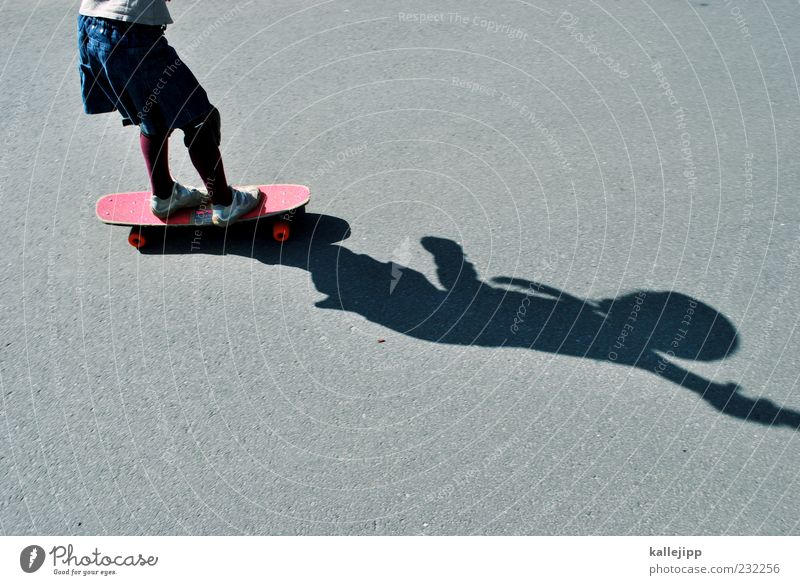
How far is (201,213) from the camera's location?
203 inches

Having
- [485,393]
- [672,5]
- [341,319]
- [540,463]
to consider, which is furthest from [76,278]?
[672,5]

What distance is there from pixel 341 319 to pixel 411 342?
43 centimetres

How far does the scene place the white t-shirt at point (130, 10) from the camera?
4.26 metres

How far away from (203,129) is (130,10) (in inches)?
28.8

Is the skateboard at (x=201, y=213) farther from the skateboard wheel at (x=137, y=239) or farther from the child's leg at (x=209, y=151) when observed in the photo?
the child's leg at (x=209, y=151)

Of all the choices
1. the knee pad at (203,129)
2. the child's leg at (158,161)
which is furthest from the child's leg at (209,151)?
the child's leg at (158,161)

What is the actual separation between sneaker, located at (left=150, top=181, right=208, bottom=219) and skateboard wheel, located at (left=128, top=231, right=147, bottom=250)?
0.16m

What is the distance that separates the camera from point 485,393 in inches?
156

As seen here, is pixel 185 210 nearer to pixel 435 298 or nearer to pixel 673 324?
pixel 435 298

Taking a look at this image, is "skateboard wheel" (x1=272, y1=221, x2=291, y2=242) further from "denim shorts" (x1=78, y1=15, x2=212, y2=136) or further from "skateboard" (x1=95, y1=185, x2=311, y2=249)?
"denim shorts" (x1=78, y1=15, x2=212, y2=136)

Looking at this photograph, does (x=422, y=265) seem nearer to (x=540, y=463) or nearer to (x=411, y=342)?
(x=411, y=342)
